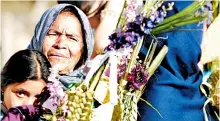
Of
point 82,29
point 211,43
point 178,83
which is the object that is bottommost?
point 178,83

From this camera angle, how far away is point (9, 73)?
1.76 m

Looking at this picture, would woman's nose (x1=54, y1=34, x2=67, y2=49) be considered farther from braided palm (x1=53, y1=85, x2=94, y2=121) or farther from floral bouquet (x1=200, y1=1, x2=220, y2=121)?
floral bouquet (x1=200, y1=1, x2=220, y2=121)

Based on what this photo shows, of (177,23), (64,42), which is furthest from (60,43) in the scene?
(177,23)

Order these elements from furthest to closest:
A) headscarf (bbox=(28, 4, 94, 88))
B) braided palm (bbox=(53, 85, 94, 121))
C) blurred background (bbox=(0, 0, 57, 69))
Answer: blurred background (bbox=(0, 0, 57, 69)), headscarf (bbox=(28, 4, 94, 88)), braided palm (bbox=(53, 85, 94, 121))

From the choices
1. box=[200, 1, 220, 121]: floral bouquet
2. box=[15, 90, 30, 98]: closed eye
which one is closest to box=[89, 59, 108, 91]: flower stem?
box=[15, 90, 30, 98]: closed eye

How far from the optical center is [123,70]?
1.74 meters

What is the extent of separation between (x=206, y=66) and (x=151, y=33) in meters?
0.30

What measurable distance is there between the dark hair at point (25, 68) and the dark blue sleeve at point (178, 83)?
1.20 feet

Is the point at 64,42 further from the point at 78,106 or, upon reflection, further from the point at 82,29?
the point at 78,106

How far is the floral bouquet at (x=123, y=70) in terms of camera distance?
1.63 meters

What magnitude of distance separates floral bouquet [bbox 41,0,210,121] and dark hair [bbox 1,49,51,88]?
0.12 meters

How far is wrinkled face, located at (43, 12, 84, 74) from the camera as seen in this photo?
176 cm

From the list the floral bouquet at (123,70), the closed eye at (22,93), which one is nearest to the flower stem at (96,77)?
the floral bouquet at (123,70)

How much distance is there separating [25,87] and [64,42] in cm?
20
